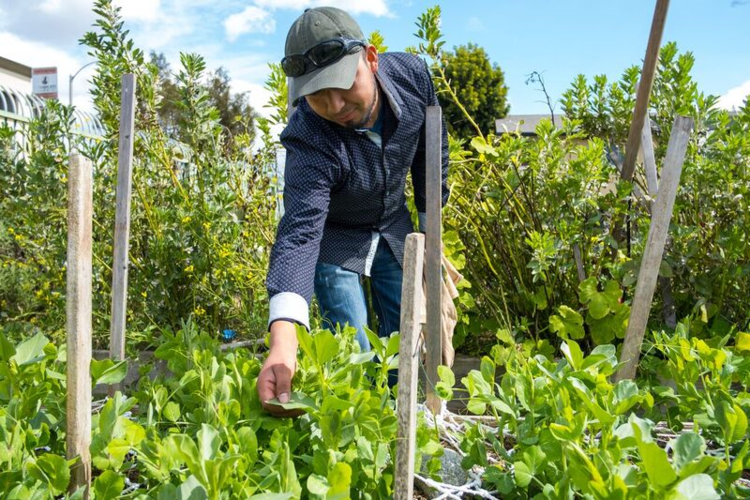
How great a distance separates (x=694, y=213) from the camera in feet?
8.14

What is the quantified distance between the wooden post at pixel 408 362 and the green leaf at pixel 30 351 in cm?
74

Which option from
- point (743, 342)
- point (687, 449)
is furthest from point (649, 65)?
point (687, 449)

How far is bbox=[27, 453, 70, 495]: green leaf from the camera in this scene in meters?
0.98

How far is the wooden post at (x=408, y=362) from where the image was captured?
3.18 feet

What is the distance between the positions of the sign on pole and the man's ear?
644 inches

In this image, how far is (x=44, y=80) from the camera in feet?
52.5

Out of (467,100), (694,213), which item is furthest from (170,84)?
(694,213)

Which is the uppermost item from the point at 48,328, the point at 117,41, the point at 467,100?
the point at 467,100

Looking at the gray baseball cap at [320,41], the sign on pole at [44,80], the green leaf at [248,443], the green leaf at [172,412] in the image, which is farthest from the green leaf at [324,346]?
the sign on pole at [44,80]

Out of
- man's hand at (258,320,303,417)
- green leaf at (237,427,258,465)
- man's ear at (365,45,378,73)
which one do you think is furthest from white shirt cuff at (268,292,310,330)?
man's ear at (365,45,378,73)

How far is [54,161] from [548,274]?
2326 mm

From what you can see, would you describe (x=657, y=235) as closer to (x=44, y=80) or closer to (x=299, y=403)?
(x=299, y=403)

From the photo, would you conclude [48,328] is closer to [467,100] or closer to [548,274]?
[548,274]

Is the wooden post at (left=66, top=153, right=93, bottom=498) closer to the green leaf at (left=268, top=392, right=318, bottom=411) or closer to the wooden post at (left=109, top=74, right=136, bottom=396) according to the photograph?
the green leaf at (left=268, top=392, right=318, bottom=411)
